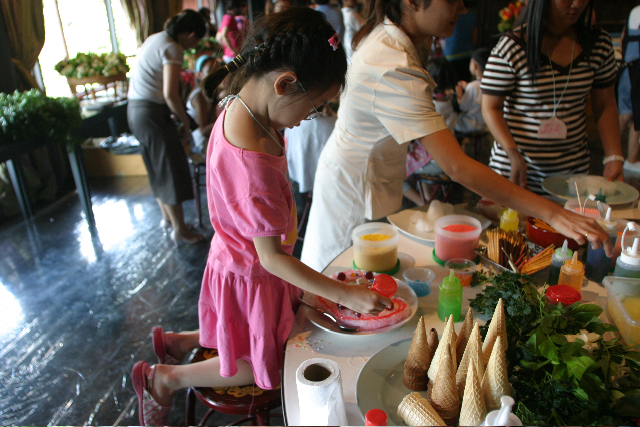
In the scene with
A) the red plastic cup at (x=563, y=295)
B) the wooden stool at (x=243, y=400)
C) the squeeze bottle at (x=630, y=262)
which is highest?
the squeeze bottle at (x=630, y=262)

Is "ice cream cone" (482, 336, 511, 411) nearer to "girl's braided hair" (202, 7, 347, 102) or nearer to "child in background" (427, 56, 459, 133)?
"girl's braided hair" (202, 7, 347, 102)

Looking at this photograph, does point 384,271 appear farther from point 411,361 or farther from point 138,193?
point 138,193

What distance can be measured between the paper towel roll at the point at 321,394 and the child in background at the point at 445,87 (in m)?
3.13

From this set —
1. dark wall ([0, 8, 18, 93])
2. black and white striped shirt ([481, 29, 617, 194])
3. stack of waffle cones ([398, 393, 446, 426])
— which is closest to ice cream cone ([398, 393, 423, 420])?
stack of waffle cones ([398, 393, 446, 426])

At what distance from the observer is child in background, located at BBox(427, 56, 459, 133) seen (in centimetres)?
358

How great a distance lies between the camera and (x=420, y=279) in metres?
1.21

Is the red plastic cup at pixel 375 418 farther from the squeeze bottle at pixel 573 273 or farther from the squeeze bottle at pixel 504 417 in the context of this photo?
the squeeze bottle at pixel 573 273

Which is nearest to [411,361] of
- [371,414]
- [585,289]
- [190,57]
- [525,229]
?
[371,414]

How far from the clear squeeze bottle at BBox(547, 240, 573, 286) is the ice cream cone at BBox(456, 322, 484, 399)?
0.51 meters

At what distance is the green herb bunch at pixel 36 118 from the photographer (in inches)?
117

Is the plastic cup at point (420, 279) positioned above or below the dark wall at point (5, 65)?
below

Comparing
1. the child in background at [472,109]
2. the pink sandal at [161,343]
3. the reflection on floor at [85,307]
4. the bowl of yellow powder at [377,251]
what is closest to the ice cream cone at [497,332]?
the bowl of yellow powder at [377,251]

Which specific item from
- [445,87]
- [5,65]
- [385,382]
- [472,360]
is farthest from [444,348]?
[5,65]

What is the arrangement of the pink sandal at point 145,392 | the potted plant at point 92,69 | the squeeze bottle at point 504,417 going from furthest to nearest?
1. the potted plant at point 92,69
2. the pink sandal at point 145,392
3. the squeeze bottle at point 504,417
